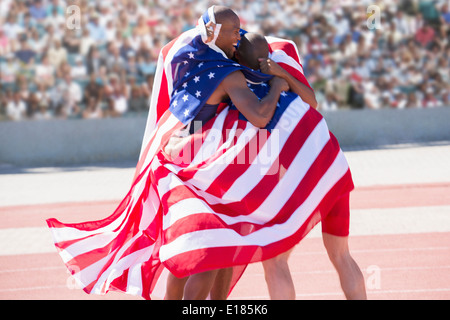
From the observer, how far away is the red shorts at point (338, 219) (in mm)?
3934

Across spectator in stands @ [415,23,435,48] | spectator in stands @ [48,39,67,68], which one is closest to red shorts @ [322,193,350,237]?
spectator in stands @ [48,39,67,68]

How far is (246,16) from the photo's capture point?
14766mm

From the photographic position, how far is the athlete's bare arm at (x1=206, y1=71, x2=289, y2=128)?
12.0 ft

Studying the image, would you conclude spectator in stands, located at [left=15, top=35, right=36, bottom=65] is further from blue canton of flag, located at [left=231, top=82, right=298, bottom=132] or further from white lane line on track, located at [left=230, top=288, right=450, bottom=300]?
blue canton of flag, located at [left=231, top=82, right=298, bottom=132]

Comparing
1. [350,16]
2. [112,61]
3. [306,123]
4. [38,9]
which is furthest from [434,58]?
[306,123]

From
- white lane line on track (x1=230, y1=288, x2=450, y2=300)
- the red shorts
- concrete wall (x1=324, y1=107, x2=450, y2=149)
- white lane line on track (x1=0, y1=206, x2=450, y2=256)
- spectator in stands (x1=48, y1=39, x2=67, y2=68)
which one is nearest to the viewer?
the red shorts

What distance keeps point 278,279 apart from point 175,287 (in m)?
0.58

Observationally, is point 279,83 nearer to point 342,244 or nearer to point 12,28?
point 342,244

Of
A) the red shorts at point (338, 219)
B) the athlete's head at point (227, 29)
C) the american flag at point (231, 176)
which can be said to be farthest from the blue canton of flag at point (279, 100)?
the red shorts at point (338, 219)

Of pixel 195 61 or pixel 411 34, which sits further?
pixel 411 34

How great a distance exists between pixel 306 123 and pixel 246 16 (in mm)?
11227

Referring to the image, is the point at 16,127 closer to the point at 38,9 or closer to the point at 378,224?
the point at 38,9

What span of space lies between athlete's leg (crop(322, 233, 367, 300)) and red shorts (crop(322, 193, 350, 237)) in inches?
1.4

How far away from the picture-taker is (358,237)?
712 centimetres
